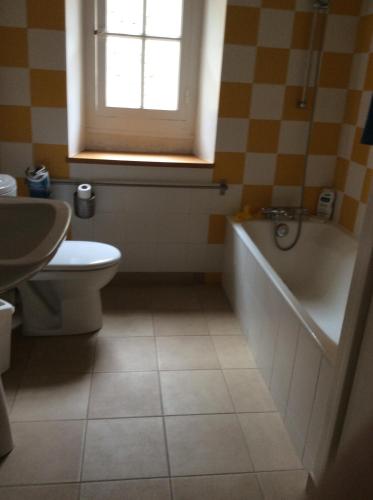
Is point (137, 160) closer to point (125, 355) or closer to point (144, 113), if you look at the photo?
point (144, 113)

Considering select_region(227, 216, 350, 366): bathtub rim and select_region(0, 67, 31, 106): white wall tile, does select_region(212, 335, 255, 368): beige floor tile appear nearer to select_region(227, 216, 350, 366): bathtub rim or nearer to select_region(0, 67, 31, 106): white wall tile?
select_region(227, 216, 350, 366): bathtub rim

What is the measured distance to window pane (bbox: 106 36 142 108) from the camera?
2.54 metres

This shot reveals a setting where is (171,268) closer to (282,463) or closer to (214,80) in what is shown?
(214,80)

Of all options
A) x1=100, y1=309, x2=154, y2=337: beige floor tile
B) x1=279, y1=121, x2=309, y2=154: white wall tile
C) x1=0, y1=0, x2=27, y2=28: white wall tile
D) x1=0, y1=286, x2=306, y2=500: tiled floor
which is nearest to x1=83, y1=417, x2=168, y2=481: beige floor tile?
x1=0, y1=286, x2=306, y2=500: tiled floor

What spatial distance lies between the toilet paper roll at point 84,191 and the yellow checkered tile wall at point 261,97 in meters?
0.16

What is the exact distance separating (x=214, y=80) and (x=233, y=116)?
220mm

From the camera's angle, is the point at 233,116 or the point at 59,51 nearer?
the point at 59,51

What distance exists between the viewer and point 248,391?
184 centimetres

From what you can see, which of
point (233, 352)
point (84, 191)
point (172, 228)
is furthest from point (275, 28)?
point (233, 352)

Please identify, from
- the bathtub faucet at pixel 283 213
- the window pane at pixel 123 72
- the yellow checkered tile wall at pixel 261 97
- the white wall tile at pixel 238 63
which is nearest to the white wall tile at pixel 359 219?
the yellow checkered tile wall at pixel 261 97

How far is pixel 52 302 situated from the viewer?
2168mm

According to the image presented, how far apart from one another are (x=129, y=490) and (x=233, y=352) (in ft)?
2.88

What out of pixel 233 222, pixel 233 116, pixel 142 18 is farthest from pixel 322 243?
pixel 142 18

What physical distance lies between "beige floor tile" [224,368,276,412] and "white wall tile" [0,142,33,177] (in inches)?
58.7
